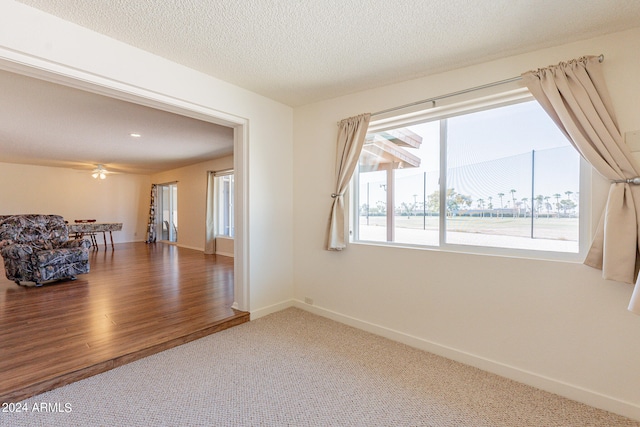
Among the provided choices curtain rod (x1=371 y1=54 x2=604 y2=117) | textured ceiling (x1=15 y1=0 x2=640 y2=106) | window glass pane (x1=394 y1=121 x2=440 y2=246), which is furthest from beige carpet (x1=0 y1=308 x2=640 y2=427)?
textured ceiling (x1=15 y1=0 x2=640 y2=106)

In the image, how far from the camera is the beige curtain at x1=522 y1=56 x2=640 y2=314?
5.56 ft

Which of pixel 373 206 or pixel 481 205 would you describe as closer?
pixel 481 205

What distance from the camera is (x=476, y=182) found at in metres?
2.36

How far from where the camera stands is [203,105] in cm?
263

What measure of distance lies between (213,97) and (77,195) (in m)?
8.65

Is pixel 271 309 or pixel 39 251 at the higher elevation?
pixel 39 251

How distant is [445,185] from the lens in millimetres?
2496

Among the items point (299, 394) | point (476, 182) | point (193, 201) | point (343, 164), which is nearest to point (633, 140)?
point (476, 182)

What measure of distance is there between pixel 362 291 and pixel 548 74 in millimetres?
2341

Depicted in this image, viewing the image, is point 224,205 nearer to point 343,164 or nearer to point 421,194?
point 343,164

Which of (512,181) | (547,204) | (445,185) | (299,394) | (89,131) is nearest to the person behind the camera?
(299,394)

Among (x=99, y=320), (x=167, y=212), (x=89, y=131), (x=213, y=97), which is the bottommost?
(x=99, y=320)

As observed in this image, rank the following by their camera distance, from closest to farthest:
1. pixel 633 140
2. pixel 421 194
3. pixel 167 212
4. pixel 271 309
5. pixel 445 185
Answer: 1. pixel 633 140
2. pixel 445 185
3. pixel 421 194
4. pixel 271 309
5. pixel 167 212

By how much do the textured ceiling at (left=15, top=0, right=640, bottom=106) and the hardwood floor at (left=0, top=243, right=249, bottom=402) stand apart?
2388 mm
